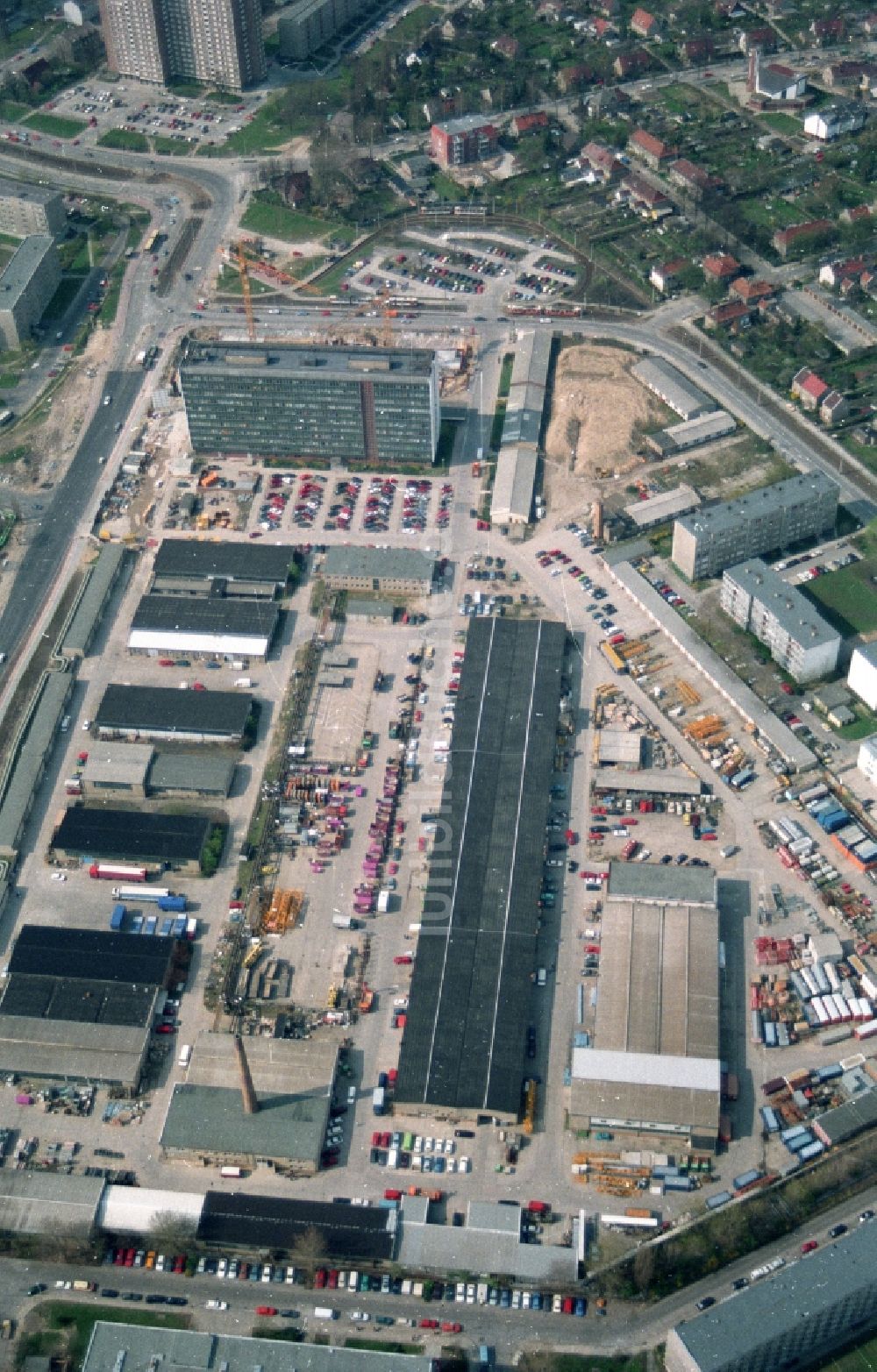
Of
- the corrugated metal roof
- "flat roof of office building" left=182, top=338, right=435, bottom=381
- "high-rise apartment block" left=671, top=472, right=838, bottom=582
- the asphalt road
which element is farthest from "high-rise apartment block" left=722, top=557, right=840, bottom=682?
the corrugated metal roof

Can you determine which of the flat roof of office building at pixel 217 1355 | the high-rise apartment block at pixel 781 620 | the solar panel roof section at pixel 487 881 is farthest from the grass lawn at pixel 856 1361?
the high-rise apartment block at pixel 781 620

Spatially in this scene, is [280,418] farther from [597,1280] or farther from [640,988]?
[597,1280]

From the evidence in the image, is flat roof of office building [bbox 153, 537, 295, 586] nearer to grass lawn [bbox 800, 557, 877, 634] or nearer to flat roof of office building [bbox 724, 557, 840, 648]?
flat roof of office building [bbox 724, 557, 840, 648]

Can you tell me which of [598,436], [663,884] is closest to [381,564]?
[598,436]

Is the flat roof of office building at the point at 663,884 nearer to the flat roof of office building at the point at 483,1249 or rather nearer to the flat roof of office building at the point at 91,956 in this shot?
the flat roof of office building at the point at 483,1249

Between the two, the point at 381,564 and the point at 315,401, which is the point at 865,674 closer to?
the point at 381,564

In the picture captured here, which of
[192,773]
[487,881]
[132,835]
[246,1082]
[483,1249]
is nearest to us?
[483,1249]

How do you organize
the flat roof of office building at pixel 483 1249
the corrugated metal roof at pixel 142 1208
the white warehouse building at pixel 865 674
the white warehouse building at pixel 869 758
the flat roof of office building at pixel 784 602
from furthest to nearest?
the flat roof of office building at pixel 784 602 < the white warehouse building at pixel 865 674 < the white warehouse building at pixel 869 758 < the corrugated metal roof at pixel 142 1208 < the flat roof of office building at pixel 483 1249
